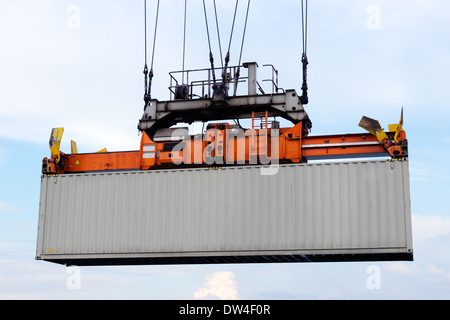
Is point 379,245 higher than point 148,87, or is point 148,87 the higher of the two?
point 148,87

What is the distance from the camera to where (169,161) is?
22125 mm

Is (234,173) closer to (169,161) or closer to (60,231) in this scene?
(169,161)

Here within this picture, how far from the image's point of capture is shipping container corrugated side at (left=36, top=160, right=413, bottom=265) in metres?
19.3

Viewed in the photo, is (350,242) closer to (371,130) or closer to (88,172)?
(371,130)

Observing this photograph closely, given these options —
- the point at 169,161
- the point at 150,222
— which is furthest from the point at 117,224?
the point at 169,161

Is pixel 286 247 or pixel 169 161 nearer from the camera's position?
pixel 286 247

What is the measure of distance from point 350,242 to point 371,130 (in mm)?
3778

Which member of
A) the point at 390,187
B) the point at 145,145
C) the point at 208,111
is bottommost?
the point at 390,187

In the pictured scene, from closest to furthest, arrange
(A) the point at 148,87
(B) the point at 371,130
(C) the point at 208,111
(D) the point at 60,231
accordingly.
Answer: (B) the point at 371,130
(D) the point at 60,231
(C) the point at 208,111
(A) the point at 148,87

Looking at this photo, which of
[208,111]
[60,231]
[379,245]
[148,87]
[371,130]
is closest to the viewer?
[379,245]

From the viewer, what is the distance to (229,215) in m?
20.3

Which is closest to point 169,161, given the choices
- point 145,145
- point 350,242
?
point 145,145

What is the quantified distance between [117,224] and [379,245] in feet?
28.8

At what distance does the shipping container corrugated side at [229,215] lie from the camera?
19.3m
